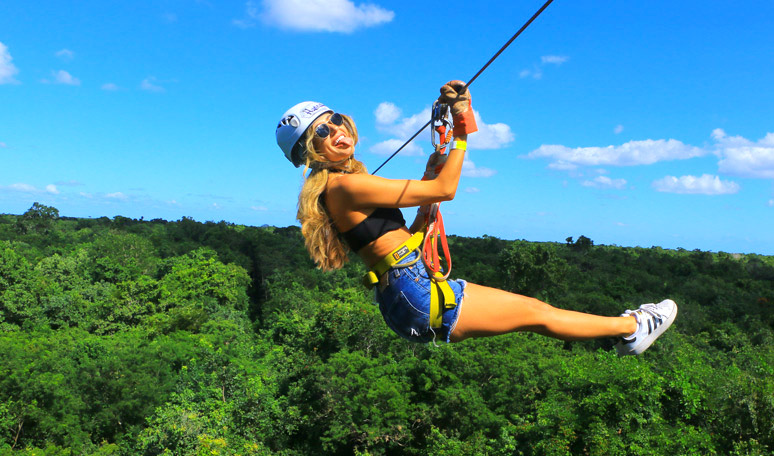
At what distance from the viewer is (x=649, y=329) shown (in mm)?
3953

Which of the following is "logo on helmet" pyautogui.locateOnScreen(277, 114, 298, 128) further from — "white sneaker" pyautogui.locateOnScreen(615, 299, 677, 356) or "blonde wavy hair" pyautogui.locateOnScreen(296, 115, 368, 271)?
"white sneaker" pyautogui.locateOnScreen(615, 299, 677, 356)

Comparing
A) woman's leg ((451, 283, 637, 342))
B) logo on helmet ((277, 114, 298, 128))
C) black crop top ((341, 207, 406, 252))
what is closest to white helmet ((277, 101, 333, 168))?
logo on helmet ((277, 114, 298, 128))

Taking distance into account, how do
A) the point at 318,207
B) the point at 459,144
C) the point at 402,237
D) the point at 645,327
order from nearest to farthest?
the point at 459,144, the point at 402,237, the point at 318,207, the point at 645,327

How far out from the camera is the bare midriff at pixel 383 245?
363 centimetres

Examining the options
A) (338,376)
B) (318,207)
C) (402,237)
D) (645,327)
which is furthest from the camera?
(338,376)

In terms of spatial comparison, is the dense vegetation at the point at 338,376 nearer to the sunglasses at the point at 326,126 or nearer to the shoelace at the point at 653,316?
Answer: the shoelace at the point at 653,316

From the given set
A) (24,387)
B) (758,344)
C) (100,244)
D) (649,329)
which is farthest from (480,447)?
(100,244)

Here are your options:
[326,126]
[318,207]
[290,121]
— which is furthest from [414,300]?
[290,121]

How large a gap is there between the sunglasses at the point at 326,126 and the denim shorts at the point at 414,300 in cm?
100

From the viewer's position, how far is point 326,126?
383 centimetres

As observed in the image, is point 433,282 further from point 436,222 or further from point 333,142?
point 333,142

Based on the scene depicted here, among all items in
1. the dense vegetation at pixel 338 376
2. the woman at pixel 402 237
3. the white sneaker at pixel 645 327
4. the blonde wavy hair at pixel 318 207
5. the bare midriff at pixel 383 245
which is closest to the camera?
the woman at pixel 402 237

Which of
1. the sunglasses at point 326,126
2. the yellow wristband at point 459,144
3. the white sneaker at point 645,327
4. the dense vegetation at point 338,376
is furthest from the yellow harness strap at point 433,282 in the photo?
the dense vegetation at point 338,376

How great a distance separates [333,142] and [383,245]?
802 mm
